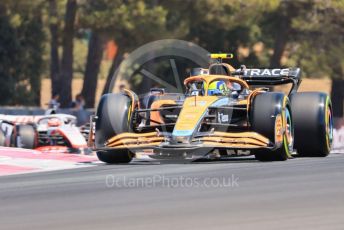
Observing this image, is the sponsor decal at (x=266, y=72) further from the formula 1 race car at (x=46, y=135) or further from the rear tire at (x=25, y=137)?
the rear tire at (x=25, y=137)

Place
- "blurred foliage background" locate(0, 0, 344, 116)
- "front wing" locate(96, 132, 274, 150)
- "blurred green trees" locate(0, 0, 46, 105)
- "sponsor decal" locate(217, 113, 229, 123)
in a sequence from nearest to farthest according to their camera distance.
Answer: "front wing" locate(96, 132, 274, 150) < "sponsor decal" locate(217, 113, 229, 123) < "blurred foliage background" locate(0, 0, 344, 116) < "blurred green trees" locate(0, 0, 46, 105)

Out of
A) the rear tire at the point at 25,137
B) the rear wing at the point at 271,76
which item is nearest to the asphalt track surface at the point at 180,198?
the rear wing at the point at 271,76

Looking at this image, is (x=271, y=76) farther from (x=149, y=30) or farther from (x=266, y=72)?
(x=149, y=30)

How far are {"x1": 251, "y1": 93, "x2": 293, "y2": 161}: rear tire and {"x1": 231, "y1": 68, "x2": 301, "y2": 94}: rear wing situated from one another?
1.80 metres

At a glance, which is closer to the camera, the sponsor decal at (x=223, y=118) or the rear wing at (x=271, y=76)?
the sponsor decal at (x=223, y=118)

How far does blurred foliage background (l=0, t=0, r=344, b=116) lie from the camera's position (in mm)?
37719

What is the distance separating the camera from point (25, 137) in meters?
22.2

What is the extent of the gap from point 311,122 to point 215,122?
1.85m

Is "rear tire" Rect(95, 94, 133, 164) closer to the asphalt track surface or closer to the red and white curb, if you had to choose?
the red and white curb

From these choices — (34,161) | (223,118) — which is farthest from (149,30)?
(223,118)

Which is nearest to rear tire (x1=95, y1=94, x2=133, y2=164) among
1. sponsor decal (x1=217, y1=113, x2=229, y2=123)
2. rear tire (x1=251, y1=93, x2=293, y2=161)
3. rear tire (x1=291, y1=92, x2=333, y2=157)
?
sponsor decal (x1=217, y1=113, x2=229, y2=123)

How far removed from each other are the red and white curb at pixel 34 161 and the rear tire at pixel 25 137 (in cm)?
351

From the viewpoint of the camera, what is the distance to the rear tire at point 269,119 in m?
14.5

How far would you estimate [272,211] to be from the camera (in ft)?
29.3
